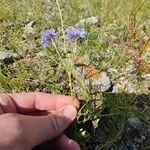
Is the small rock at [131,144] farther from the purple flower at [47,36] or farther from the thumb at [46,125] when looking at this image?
the purple flower at [47,36]

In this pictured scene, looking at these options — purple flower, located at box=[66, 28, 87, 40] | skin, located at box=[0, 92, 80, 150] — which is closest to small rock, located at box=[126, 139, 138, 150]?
skin, located at box=[0, 92, 80, 150]

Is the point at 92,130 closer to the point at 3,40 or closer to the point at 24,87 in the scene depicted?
the point at 24,87

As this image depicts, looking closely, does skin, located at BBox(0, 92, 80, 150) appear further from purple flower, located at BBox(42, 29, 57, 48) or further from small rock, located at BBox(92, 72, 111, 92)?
purple flower, located at BBox(42, 29, 57, 48)

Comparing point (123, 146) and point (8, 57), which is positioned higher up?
point (8, 57)

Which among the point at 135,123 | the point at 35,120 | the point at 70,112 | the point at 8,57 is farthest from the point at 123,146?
the point at 8,57

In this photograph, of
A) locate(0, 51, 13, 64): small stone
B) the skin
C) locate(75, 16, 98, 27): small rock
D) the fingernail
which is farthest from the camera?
locate(75, 16, 98, 27): small rock

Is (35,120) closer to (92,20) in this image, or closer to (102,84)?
A: (102,84)
